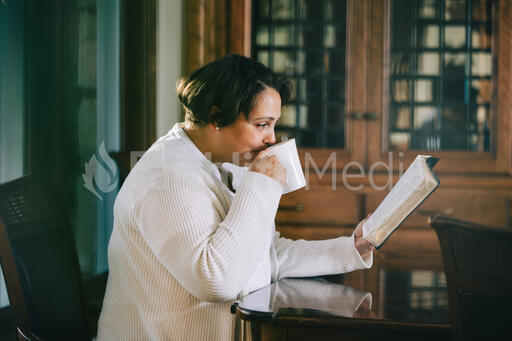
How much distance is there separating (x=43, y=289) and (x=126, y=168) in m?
1.22

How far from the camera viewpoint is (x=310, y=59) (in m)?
2.70

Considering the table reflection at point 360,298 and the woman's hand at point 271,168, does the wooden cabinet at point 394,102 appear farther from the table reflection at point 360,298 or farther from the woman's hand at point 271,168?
the woman's hand at point 271,168

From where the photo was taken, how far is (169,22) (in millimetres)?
2406

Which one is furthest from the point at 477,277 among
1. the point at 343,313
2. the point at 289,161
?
the point at 289,161

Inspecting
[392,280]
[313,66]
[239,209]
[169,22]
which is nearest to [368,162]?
[313,66]

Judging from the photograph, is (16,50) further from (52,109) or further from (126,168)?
(126,168)

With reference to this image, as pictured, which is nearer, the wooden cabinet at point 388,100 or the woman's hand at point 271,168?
the woman's hand at point 271,168

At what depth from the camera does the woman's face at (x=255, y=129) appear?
49.3 inches

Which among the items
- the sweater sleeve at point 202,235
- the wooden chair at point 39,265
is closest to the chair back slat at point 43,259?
the wooden chair at point 39,265

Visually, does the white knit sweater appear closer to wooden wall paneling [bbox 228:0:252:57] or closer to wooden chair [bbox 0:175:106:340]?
wooden chair [bbox 0:175:106:340]
